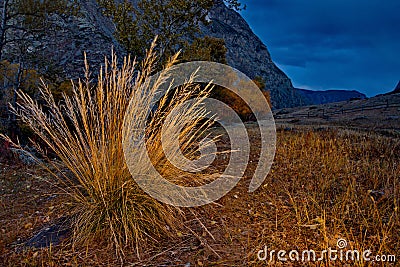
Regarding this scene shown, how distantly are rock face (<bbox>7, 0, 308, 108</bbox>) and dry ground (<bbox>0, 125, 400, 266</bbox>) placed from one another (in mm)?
6126

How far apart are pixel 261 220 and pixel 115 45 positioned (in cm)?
1673

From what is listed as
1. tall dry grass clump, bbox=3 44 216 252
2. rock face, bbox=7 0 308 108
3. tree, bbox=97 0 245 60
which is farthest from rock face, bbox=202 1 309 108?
tall dry grass clump, bbox=3 44 216 252

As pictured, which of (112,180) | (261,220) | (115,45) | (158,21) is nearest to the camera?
(112,180)

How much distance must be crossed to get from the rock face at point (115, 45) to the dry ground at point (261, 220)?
241 inches

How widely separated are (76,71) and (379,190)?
45.2 feet

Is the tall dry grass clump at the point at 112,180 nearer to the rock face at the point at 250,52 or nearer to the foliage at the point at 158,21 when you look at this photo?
the foliage at the point at 158,21

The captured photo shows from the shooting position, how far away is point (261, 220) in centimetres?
204

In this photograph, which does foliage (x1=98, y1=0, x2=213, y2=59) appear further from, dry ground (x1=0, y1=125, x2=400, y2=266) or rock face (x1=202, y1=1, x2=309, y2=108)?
rock face (x1=202, y1=1, x2=309, y2=108)

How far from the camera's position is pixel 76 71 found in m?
13.9

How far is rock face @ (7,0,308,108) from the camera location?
553 inches

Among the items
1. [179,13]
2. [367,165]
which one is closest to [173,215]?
[367,165]

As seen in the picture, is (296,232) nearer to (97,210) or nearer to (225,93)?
(97,210)

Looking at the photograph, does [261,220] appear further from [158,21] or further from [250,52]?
[250,52]

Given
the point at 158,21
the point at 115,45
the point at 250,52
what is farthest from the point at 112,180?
the point at 250,52
